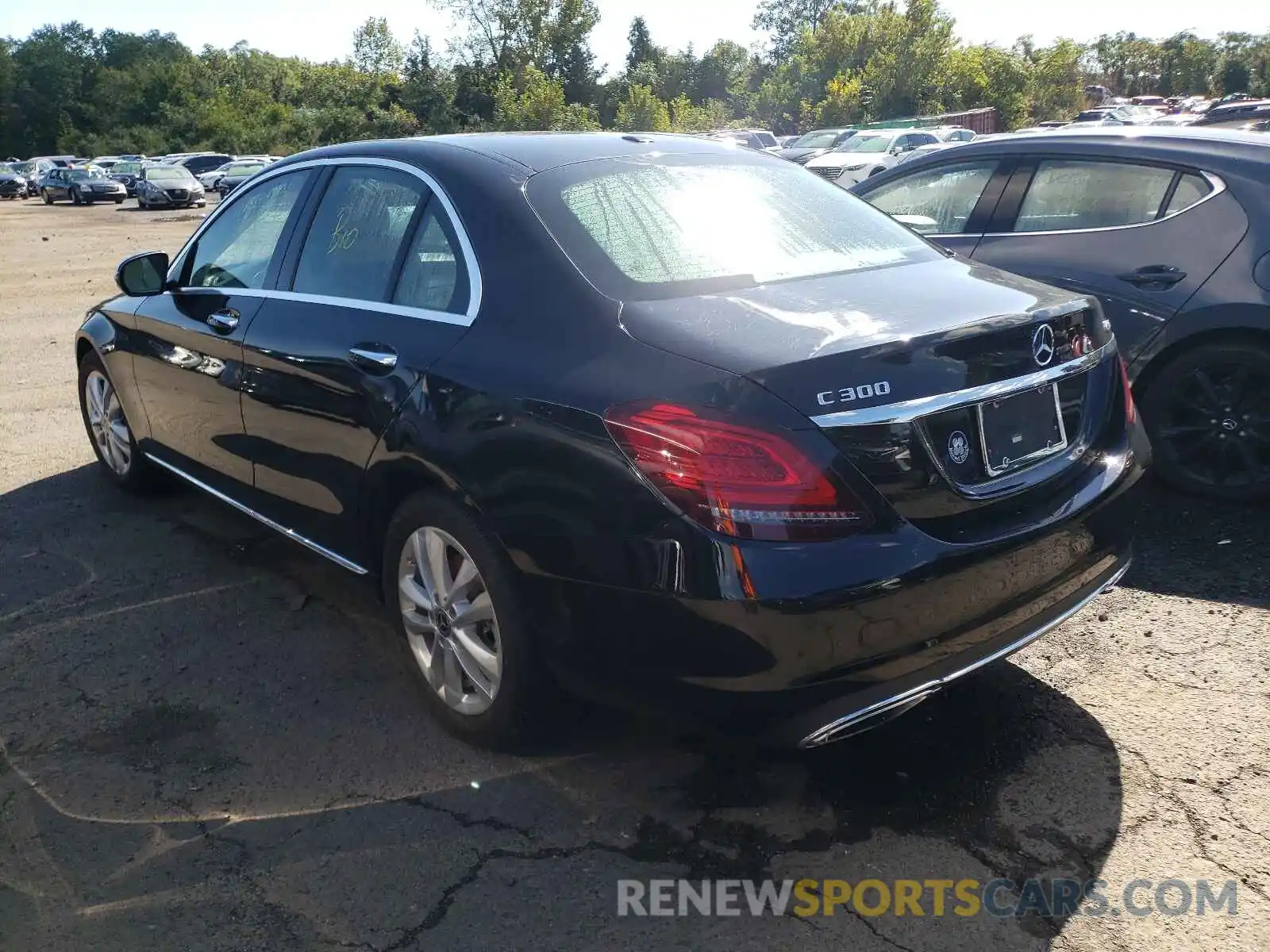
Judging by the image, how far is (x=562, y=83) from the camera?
190ft

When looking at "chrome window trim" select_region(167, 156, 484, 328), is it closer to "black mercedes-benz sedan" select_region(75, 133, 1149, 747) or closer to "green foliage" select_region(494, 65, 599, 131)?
"black mercedes-benz sedan" select_region(75, 133, 1149, 747)

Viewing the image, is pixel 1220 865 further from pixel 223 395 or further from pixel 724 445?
pixel 223 395

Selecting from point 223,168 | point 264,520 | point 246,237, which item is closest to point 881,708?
point 264,520

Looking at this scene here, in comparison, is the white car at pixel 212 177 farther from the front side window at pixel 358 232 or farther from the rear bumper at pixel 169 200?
the front side window at pixel 358 232

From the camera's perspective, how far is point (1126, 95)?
92250 millimetres

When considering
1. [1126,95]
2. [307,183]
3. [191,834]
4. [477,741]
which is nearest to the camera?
[191,834]

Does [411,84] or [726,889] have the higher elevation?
[411,84]

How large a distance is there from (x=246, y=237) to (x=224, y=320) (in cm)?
44

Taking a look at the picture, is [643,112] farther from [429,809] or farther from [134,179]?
[429,809]

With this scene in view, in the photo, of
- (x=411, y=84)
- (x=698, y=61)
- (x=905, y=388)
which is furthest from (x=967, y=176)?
(x=698, y=61)

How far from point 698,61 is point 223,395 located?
99.1 metres

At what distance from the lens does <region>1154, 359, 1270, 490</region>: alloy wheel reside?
16.3ft

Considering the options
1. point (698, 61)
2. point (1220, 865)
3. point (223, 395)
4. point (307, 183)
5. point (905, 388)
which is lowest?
point (1220, 865)

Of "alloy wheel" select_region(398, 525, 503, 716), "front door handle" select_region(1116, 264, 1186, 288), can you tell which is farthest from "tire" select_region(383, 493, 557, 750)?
"front door handle" select_region(1116, 264, 1186, 288)
